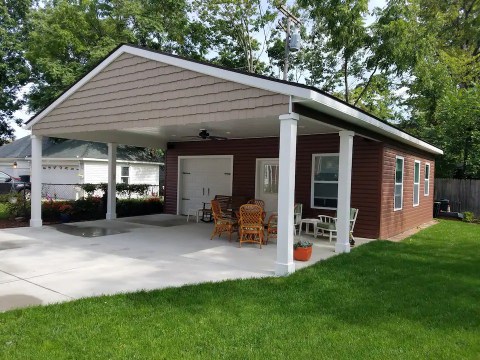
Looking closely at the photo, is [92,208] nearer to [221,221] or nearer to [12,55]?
[221,221]

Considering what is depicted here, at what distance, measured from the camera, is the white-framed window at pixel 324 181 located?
31.6ft

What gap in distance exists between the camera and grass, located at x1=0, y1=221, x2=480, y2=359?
3090 mm

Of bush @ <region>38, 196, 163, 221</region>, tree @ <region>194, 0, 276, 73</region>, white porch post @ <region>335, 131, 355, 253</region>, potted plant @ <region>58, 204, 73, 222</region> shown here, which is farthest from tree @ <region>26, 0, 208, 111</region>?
white porch post @ <region>335, 131, 355, 253</region>

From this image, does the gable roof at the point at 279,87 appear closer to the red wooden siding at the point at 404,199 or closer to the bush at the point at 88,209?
the red wooden siding at the point at 404,199

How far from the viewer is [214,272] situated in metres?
5.59

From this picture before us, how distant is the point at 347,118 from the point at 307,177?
11.3ft

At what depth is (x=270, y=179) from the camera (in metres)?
11.0

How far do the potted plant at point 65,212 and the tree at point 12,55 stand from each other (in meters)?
15.5

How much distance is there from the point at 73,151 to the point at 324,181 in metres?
15.0

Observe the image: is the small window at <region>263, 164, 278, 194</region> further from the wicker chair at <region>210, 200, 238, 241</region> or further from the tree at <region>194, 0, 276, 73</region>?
the tree at <region>194, 0, 276, 73</region>

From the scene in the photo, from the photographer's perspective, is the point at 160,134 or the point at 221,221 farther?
the point at 160,134

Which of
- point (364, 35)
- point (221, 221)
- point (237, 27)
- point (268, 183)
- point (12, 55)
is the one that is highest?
point (237, 27)

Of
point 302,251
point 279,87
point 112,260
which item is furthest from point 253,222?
point 279,87

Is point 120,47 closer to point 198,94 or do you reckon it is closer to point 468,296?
point 198,94
